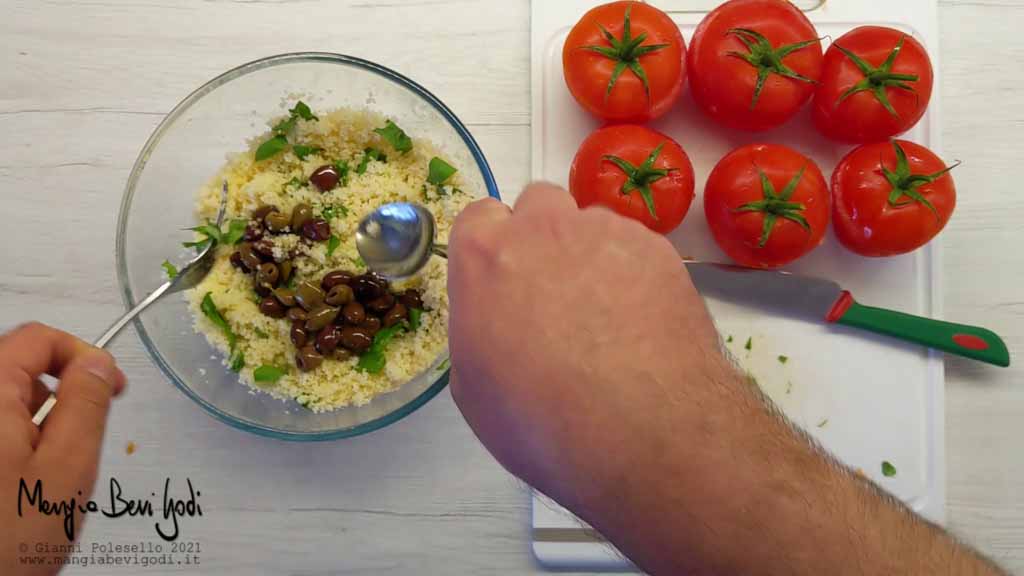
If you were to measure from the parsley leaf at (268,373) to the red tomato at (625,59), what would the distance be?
538mm

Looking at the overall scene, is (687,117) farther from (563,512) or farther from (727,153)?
(563,512)

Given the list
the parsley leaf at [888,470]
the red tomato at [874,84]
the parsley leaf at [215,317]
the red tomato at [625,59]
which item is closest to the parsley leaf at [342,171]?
the parsley leaf at [215,317]

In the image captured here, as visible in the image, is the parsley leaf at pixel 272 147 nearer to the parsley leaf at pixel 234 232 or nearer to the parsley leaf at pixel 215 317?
the parsley leaf at pixel 234 232

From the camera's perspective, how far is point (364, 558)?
104cm

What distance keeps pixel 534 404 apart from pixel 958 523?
768 millimetres

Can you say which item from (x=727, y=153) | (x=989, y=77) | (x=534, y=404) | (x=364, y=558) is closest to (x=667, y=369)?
(x=534, y=404)

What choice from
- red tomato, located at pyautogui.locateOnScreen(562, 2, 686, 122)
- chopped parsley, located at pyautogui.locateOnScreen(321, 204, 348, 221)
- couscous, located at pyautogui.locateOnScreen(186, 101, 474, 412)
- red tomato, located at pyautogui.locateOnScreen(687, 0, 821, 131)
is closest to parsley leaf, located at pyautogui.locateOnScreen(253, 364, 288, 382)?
couscous, located at pyautogui.locateOnScreen(186, 101, 474, 412)

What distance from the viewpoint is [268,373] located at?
3.10ft

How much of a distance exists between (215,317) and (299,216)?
17cm

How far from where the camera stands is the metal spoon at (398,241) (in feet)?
2.86

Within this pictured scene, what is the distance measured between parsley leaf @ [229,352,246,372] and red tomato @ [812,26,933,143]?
2.74ft

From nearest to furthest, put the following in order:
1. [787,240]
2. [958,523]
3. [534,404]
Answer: [534,404], [787,240], [958,523]

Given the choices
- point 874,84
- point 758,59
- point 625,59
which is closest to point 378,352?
point 625,59

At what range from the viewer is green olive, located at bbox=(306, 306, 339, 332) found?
36.0 inches
